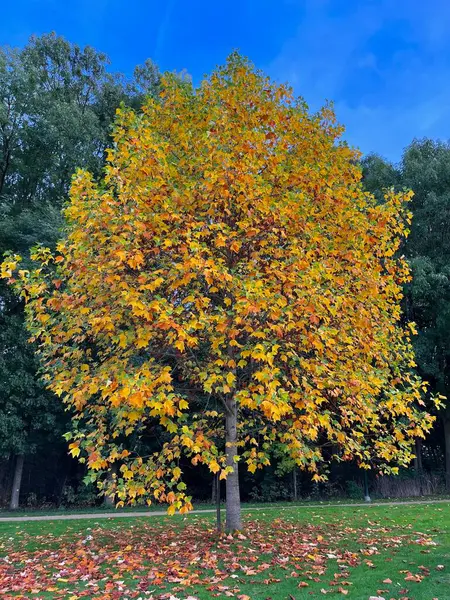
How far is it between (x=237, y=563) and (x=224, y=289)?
3.51 m

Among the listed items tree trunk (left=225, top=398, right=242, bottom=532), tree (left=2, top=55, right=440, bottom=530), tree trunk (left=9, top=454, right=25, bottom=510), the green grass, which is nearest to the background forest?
tree trunk (left=9, top=454, right=25, bottom=510)

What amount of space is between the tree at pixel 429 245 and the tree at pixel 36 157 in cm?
1052

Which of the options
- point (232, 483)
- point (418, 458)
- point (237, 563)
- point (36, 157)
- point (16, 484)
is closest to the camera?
point (237, 563)

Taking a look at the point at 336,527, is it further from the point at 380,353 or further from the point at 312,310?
the point at 312,310

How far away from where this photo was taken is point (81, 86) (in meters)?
19.4

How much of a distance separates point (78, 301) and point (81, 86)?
16.9 metres

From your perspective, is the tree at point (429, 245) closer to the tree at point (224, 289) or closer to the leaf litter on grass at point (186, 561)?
the tree at point (224, 289)

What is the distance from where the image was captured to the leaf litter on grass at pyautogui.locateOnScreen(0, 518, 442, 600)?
4574mm

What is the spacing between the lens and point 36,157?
17.2 meters

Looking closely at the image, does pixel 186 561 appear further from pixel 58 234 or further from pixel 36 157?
pixel 36 157

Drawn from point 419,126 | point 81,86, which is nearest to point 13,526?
point 81,86

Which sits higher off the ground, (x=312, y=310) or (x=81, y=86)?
(x=81, y=86)

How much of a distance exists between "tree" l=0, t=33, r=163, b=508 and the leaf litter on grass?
27.4 feet

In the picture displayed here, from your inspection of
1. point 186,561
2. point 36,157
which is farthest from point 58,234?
point 186,561
